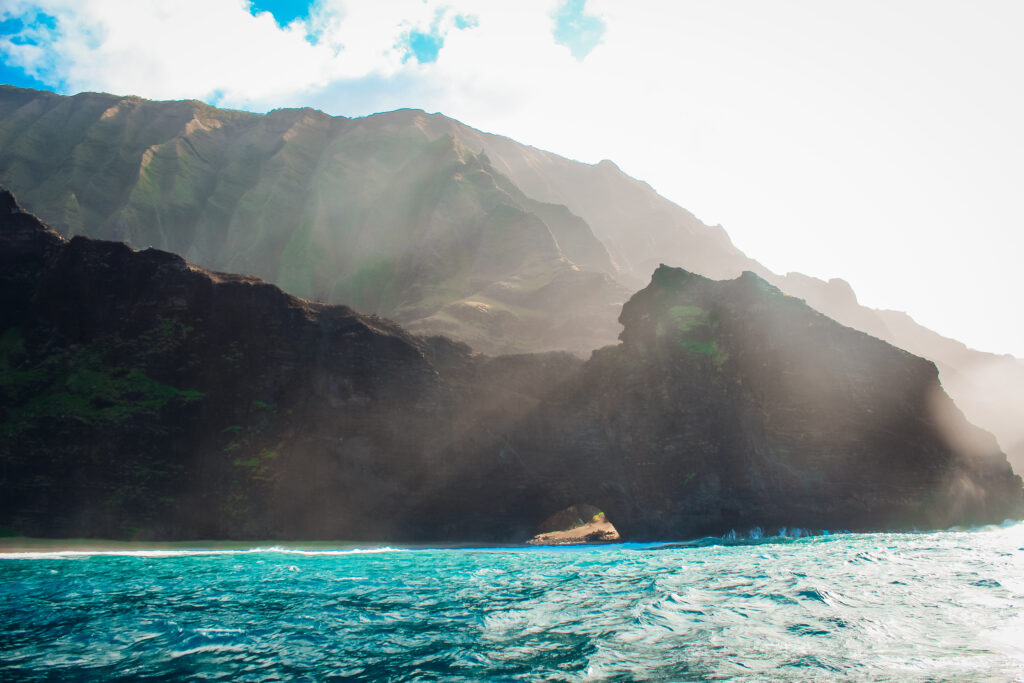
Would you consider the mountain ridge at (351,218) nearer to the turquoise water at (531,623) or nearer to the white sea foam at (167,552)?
the white sea foam at (167,552)

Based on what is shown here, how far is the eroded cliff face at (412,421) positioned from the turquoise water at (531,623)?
20.8m

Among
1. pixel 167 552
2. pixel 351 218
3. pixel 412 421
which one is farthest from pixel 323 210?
pixel 167 552

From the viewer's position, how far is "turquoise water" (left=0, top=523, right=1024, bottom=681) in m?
9.37

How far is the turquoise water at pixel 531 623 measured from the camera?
9.37m

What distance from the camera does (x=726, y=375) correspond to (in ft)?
162

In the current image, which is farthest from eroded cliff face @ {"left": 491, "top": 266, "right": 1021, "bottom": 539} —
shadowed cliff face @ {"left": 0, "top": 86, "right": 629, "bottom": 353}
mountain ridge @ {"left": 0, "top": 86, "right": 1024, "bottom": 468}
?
shadowed cliff face @ {"left": 0, "top": 86, "right": 629, "bottom": 353}

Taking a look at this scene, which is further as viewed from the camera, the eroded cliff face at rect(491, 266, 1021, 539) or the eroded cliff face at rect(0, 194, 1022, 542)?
the eroded cliff face at rect(491, 266, 1021, 539)

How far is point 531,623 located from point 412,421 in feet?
124

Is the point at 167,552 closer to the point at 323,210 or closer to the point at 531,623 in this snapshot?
the point at 531,623

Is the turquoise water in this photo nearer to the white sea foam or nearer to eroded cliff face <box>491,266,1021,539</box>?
the white sea foam

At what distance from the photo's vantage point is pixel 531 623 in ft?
43.1

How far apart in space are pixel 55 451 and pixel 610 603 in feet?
136

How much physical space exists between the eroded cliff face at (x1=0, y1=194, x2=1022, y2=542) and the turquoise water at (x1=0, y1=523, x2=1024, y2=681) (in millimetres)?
20773

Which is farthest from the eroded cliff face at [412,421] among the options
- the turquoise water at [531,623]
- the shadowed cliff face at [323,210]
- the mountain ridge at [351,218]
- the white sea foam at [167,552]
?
the shadowed cliff face at [323,210]
